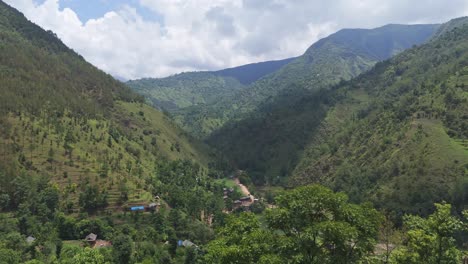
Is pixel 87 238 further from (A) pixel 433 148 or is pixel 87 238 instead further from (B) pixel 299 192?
(A) pixel 433 148

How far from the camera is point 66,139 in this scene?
134 m

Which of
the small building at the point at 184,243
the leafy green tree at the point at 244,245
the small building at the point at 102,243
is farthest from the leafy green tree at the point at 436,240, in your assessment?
the small building at the point at 102,243

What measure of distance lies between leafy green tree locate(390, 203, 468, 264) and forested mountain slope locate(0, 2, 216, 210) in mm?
102495

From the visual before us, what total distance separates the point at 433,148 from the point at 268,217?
118 m

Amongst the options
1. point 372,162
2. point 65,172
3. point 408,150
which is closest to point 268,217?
point 65,172

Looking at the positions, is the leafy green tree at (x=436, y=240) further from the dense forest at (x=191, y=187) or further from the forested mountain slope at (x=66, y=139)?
the forested mountain slope at (x=66, y=139)

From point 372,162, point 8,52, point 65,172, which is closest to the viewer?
point 65,172

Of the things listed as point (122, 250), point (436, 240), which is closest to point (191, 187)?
point (122, 250)

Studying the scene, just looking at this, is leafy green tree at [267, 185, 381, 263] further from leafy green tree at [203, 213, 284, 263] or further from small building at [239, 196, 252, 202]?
small building at [239, 196, 252, 202]

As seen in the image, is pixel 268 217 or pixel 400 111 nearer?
pixel 268 217

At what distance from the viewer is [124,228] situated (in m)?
98.1

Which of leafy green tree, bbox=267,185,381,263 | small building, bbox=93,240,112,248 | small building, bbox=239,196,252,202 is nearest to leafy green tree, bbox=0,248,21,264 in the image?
small building, bbox=93,240,112,248

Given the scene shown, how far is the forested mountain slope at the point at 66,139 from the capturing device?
116 meters

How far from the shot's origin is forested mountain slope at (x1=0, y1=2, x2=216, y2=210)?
116 m
